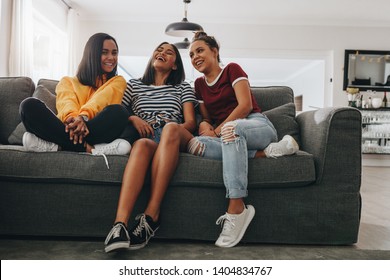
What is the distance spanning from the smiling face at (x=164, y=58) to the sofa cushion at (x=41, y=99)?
25.6 inches

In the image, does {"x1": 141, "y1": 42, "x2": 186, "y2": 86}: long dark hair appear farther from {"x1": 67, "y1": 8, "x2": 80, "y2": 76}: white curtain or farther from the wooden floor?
{"x1": 67, "y1": 8, "x2": 80, "y2": 76}: white curtain

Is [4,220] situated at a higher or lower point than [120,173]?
lower

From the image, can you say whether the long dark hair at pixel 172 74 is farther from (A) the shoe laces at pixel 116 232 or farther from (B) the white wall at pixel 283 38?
(B) the white wall at pixel 283 38

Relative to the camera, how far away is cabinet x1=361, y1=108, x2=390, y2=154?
6348 millimetres

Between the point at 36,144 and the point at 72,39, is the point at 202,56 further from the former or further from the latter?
the point at 72,39

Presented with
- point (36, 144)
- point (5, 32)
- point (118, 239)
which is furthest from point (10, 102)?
point (5, 32)

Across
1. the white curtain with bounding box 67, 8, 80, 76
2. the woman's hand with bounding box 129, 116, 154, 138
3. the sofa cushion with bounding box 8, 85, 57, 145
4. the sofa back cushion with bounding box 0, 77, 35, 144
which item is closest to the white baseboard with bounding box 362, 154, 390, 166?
the white curtain with bounding box 67, 8, 80, 76

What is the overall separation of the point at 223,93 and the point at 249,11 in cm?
467

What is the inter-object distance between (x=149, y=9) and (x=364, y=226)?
16.8 feet

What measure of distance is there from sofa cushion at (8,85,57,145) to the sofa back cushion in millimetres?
85

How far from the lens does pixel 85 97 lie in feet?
6.16

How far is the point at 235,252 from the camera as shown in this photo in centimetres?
146
